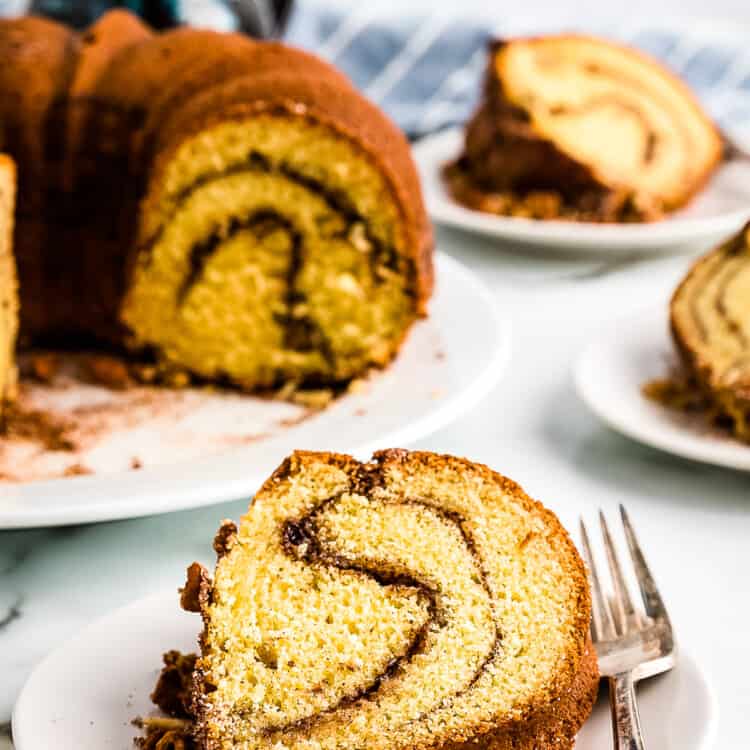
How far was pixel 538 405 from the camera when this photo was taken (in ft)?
8.35

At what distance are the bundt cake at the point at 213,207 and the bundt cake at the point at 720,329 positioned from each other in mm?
505

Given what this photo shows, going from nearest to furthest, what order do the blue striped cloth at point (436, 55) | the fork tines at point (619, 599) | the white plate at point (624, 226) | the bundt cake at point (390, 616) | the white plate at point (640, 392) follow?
the bundt cake at point (390, 616)
the fork tines at point (619, 599)
the white plate at point (640, 392)
the white plate at point (624, 226)
the blue striped cloth at point (436, 55)

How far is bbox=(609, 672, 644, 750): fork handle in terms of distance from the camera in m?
1.33

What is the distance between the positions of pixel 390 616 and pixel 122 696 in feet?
1.02

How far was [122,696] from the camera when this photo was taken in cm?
144

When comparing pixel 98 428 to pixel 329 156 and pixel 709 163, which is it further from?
pixel 709 163

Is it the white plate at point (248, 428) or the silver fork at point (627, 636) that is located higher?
the silver fork at point (627, 636)

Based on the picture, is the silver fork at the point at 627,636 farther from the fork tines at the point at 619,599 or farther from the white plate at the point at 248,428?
the white plate at the point at 248,428

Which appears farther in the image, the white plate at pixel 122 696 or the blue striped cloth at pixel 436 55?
the blue striped cloth at pixel 436 55

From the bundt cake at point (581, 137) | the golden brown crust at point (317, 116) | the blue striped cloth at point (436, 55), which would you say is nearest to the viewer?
the golden brown crust at point (317, 116)

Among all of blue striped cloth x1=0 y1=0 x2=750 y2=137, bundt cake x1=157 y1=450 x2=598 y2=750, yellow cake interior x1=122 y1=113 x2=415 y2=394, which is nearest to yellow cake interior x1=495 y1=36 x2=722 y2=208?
blue striped cloth x1=0 y1=0 x2=750 y2=137

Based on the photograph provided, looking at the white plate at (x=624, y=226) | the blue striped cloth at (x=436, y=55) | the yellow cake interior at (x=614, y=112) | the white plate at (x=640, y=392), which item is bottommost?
the blue striped cloth at (x=436, y=55)

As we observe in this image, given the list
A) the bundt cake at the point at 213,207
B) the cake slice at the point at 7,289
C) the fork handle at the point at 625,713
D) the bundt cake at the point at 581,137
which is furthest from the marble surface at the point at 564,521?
the bundt cake at the point at 581,137

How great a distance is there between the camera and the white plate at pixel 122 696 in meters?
1.35
